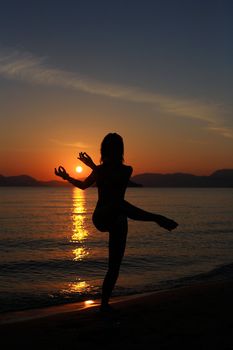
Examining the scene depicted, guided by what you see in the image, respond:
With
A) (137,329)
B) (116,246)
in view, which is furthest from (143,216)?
(137,329)

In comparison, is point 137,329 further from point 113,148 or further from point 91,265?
point 91,265

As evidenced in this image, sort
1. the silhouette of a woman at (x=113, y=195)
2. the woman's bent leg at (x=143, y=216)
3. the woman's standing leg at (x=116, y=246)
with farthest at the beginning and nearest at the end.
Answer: the woman's standing leg at (x=116, y=246)
the silhouette of a woman at (x=113, y=195)
the woman's bent leg at (x=143, y=216)

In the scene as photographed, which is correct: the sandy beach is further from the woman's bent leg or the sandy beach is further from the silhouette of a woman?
the woman's bent leg

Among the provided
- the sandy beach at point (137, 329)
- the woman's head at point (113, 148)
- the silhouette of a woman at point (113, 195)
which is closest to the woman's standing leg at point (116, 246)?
the silhouette of a woman at point (113, 195)

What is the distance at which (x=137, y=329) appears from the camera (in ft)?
18.7

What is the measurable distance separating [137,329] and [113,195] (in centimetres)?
182

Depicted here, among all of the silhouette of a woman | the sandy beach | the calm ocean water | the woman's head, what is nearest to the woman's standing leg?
the silhouette of a woman

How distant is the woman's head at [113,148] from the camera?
5832mm

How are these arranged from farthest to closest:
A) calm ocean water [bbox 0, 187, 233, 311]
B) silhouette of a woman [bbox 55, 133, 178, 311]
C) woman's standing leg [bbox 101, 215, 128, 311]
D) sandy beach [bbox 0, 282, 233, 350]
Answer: calm ocean water [bbox 0, 187, 233, 311] → woman's standing leg [bbox 101, 215, 128, 311] → silhouette of a woman [bbox 55, 133, 178, 311] → sandy beach [bbox 0, 282, 233, 350]

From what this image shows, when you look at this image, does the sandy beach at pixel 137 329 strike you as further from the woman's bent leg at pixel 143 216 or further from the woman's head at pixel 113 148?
the woman's head at pixel 113 148

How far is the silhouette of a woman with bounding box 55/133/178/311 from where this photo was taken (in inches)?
221

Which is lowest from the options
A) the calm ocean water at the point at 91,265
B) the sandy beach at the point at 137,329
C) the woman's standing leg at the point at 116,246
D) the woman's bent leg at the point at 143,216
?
the calm ocean water at the point at 91,265

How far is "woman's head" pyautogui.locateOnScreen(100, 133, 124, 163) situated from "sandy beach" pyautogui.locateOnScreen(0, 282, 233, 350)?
2.27 m

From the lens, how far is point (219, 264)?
693 inches
